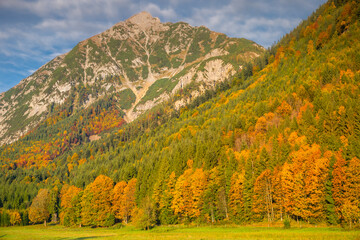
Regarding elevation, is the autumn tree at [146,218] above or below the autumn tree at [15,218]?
above

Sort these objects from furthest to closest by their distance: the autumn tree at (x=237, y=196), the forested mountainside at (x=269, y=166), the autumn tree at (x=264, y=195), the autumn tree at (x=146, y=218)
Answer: the autumn tree at (x=146, y=218), the autumn tree at (x=237, y=196), the autumn tree at (x=264, y=195), the forested mountainside at (x=269, y=166)

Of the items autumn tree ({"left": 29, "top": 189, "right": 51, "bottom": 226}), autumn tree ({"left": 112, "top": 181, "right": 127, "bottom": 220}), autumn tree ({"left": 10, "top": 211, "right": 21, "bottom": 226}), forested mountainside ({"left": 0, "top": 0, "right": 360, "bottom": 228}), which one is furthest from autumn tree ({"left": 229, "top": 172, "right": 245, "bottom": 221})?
autumn tree ({"left": 10, "top": 211, "right": 21, "bottom": 226})

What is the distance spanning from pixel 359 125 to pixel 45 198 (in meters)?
129

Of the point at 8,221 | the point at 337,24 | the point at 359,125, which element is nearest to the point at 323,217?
the point at 359,125

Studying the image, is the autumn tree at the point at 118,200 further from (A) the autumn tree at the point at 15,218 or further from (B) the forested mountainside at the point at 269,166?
(A) the autumn tree at the point at 15,218

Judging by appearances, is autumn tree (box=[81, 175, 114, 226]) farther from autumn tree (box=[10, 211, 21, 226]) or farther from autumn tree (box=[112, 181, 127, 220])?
autumn tree (box=[10, 211, 21, 226])

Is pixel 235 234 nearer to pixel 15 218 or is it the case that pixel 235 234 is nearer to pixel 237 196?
pixel 237 196

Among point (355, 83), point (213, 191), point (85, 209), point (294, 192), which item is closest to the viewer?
point (294, 192)

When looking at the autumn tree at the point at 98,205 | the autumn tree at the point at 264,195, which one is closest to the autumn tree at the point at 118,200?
the autumn tree at the point at 98,205

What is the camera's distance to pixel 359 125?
56.2 m

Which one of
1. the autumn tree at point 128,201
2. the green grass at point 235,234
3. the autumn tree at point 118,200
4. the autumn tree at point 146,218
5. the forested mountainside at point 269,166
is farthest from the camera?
the autumn tree at point 118,200

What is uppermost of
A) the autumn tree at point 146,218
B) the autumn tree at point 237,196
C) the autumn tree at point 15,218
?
the autumn tree at point 237,196

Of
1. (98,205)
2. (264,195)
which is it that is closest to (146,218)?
(98,205)

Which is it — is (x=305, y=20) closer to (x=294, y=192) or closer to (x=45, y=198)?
(x=294, y=192)
